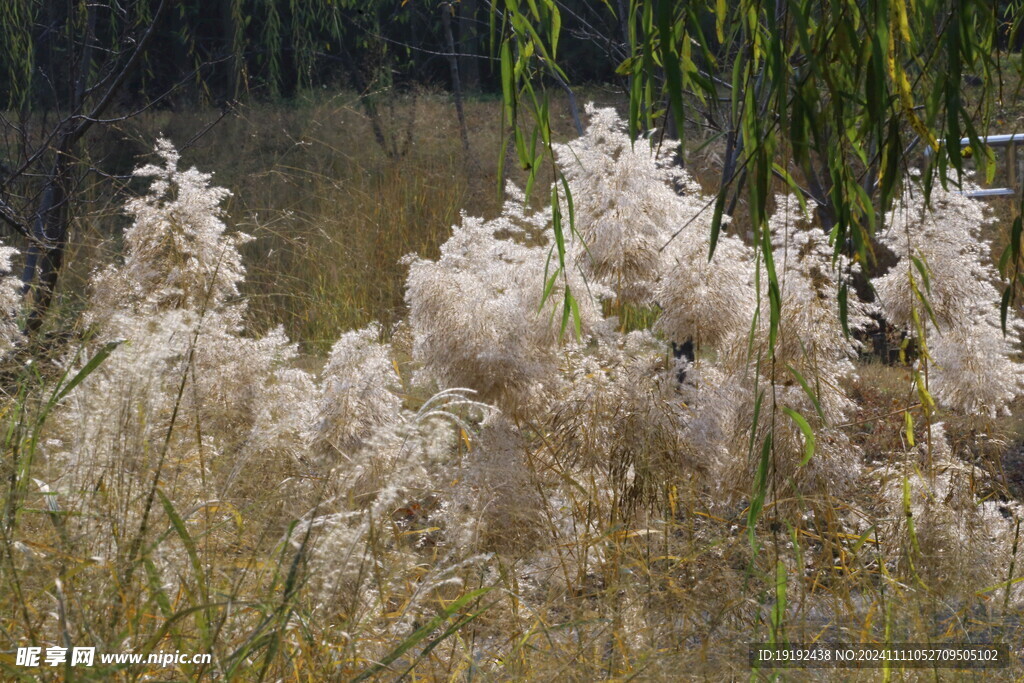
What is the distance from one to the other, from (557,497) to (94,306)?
60.6 inches

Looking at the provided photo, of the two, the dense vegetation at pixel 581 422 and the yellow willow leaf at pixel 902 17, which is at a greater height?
the yellow willow leaf at pixel 902 17

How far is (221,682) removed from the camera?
5.07 ft

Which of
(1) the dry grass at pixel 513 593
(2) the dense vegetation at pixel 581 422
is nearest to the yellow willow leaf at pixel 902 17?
(2) the dense vegetation at pixel 581 422

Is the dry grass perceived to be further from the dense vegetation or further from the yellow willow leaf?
the yellow willow leaf

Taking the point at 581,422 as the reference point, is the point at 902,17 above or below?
above

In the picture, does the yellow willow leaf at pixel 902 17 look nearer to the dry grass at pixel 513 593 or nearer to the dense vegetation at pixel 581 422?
the dense vegetation at pixel 581 422

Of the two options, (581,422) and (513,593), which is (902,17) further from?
(581,422)

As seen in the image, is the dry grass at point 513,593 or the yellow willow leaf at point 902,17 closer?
the dry grass at point 513,593

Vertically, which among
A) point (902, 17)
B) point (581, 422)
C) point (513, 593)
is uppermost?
point (902, 17)

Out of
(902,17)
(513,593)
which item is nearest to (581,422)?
(513,593)

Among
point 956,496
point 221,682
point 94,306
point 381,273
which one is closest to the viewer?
point 221,682

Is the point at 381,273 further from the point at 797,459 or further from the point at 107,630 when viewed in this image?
the point at 107,630

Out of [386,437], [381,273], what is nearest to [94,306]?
[386,437]

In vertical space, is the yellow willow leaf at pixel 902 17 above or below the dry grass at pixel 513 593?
above
